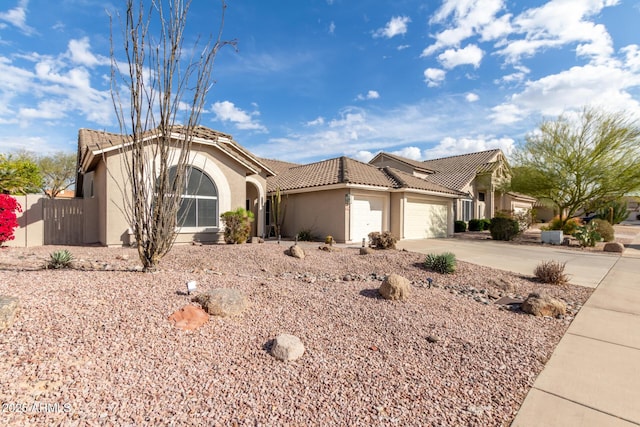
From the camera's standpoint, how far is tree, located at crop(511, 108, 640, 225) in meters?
16.6

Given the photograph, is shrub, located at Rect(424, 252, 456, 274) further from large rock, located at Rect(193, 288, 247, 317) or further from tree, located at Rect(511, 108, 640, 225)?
tree, located at Rect(511, 108, 640, 225)

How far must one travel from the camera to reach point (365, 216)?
15.8 metres

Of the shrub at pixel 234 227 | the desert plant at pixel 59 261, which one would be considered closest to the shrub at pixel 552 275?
the shrub at pixel 234 227

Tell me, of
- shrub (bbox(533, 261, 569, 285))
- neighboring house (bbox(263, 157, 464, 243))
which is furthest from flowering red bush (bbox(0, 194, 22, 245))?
shrub (bbox(533, 261, 569, 285))

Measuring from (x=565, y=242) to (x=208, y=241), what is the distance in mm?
18499

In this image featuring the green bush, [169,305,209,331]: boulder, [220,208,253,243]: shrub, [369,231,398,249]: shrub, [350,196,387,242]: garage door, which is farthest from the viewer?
the green bush

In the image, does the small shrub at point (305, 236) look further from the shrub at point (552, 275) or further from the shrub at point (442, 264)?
the shrub at point (552, 275)

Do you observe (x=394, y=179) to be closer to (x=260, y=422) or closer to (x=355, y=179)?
(x=355, y=179)

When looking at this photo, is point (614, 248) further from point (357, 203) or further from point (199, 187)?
point (199, 187)

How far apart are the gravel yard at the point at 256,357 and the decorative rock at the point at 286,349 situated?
88 millimetres

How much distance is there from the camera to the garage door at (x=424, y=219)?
56.3ft

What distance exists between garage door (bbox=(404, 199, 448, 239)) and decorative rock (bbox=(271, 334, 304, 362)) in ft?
46.1

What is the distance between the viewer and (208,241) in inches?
492

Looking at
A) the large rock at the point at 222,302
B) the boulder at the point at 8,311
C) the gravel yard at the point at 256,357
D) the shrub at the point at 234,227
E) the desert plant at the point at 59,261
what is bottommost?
the gravel yard at the point at 256,357
